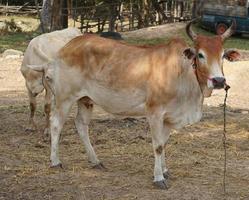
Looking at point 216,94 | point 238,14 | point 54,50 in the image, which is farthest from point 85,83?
point 238,14

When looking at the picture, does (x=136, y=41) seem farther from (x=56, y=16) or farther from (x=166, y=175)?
(x=166, y=175)

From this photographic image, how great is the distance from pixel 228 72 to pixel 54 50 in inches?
277

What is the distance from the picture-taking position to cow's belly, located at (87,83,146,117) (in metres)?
6.61

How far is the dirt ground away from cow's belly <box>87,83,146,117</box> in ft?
2.54

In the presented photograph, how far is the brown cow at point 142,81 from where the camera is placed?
20.4ft

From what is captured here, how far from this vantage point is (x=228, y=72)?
1512 centimetres

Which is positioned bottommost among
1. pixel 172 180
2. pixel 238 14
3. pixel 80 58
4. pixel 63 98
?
pixel 238 14

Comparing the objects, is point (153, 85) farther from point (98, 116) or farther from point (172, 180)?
point (98, 116)

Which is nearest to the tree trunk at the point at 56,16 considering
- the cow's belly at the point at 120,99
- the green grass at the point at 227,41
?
the green grass at the point at 227,41

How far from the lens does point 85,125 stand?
737 cm

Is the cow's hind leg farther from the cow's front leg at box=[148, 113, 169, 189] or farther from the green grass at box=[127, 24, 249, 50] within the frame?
the green grass at box=[127, 24, 249, 50]

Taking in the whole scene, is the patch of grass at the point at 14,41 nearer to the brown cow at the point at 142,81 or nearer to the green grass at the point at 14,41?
the green grass at the point at 14,41

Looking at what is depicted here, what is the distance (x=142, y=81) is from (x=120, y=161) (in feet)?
4.80

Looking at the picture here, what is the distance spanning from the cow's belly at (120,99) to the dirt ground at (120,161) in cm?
77
